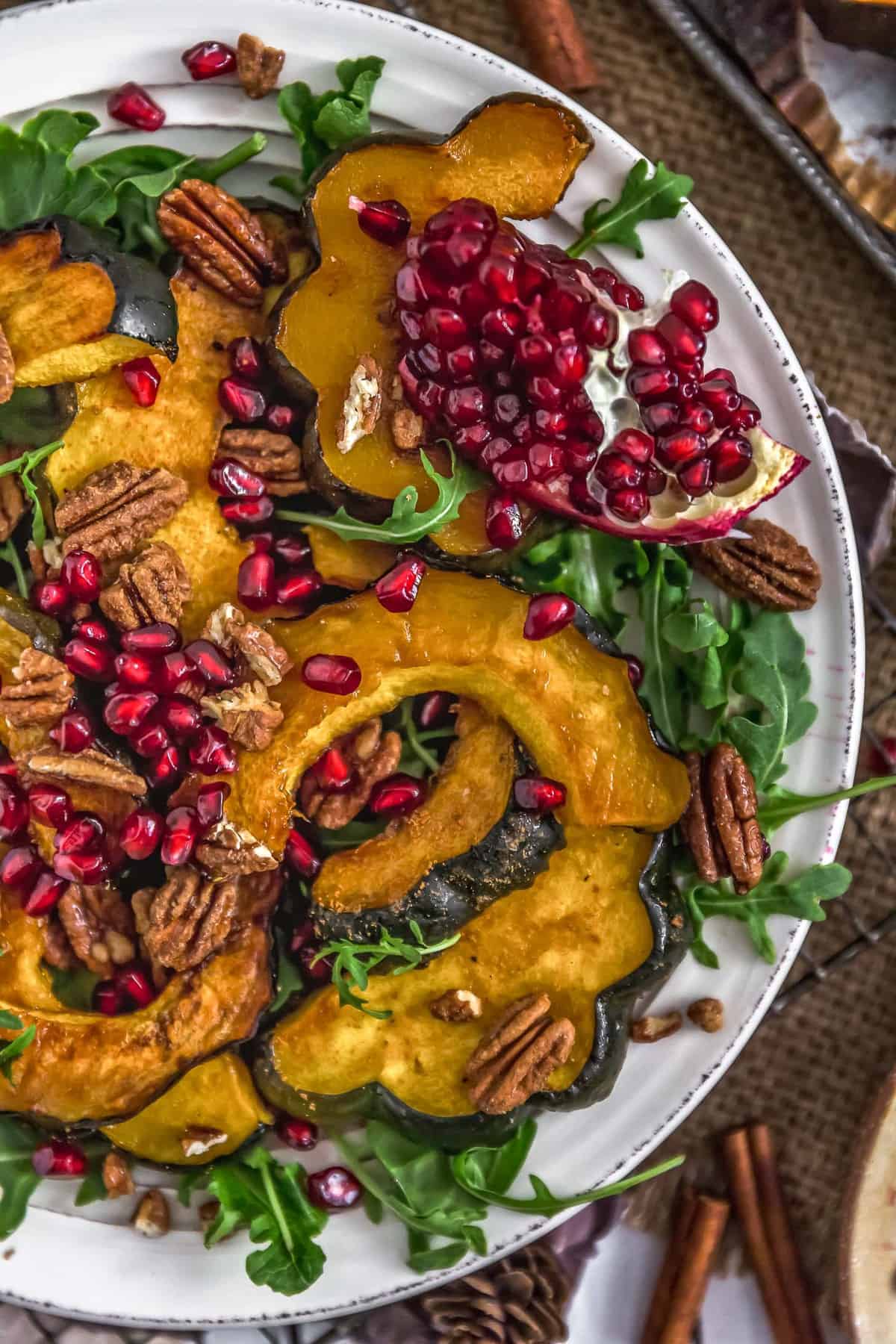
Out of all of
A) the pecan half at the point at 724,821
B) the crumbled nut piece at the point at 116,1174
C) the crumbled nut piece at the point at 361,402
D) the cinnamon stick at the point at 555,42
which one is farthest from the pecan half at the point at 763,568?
the crumbled nut piece at the point at 116,1174

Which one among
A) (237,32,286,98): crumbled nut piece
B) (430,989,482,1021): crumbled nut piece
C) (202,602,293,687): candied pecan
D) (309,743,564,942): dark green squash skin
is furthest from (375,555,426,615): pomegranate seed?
(237,32,286,98): crumbled nut piece

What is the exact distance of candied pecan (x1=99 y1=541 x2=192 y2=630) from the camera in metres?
1.80

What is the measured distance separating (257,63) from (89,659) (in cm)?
100

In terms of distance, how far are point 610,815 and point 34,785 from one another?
911 mm

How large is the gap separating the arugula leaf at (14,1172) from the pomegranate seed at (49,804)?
0.53m

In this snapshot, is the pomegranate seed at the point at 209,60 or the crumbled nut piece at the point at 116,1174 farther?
the crumbled nut piece at the point at 116,1174

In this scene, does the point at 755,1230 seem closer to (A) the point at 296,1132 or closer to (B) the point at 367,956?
(A) the point at 296,1132

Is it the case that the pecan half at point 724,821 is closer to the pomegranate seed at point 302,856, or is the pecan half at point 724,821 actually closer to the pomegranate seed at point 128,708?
the pomegranate seed at point 302,856

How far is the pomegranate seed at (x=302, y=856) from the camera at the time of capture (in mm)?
1932

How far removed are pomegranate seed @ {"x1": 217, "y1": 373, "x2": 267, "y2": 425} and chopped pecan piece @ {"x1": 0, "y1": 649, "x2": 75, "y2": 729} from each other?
485 millimetres

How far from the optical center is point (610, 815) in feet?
5.91

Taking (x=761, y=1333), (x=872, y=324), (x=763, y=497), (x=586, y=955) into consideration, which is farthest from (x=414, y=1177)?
(x=872, y=324)

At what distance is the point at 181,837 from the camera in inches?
71.4

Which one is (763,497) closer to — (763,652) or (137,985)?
(763,652)
